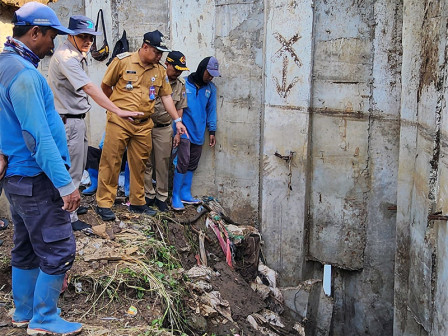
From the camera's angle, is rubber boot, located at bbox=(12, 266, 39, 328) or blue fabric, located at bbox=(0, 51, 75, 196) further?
rubber boot, located at bbox=(12, 266, 39, 328)

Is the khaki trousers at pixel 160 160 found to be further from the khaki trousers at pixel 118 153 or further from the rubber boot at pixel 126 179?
the khaki trousers at pixel 118 153

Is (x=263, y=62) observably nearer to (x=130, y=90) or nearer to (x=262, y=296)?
(x=130, y=90)

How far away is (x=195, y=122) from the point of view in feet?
23.3

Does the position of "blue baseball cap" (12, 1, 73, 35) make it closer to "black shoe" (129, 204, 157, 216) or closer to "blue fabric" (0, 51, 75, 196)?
"blue fabric" (0, 51, 75, 196)

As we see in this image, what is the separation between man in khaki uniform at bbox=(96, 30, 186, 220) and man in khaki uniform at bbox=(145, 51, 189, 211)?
0.40 meters

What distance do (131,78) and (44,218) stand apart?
280cm

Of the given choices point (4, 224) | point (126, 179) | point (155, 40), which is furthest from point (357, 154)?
point (4, 224)

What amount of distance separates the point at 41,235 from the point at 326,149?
4.44 metres

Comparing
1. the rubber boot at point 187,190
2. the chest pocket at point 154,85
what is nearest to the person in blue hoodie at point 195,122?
the rubber boot at point 187,190

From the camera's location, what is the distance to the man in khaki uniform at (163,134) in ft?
21.3

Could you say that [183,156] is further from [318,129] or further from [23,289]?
[23,289]

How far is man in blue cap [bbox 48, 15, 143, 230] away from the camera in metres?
5.04

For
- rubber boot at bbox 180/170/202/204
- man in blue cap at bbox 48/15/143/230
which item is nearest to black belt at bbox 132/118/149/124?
man in blue cap at bbox 48/15/143/230

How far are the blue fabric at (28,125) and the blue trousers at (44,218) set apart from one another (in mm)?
82
